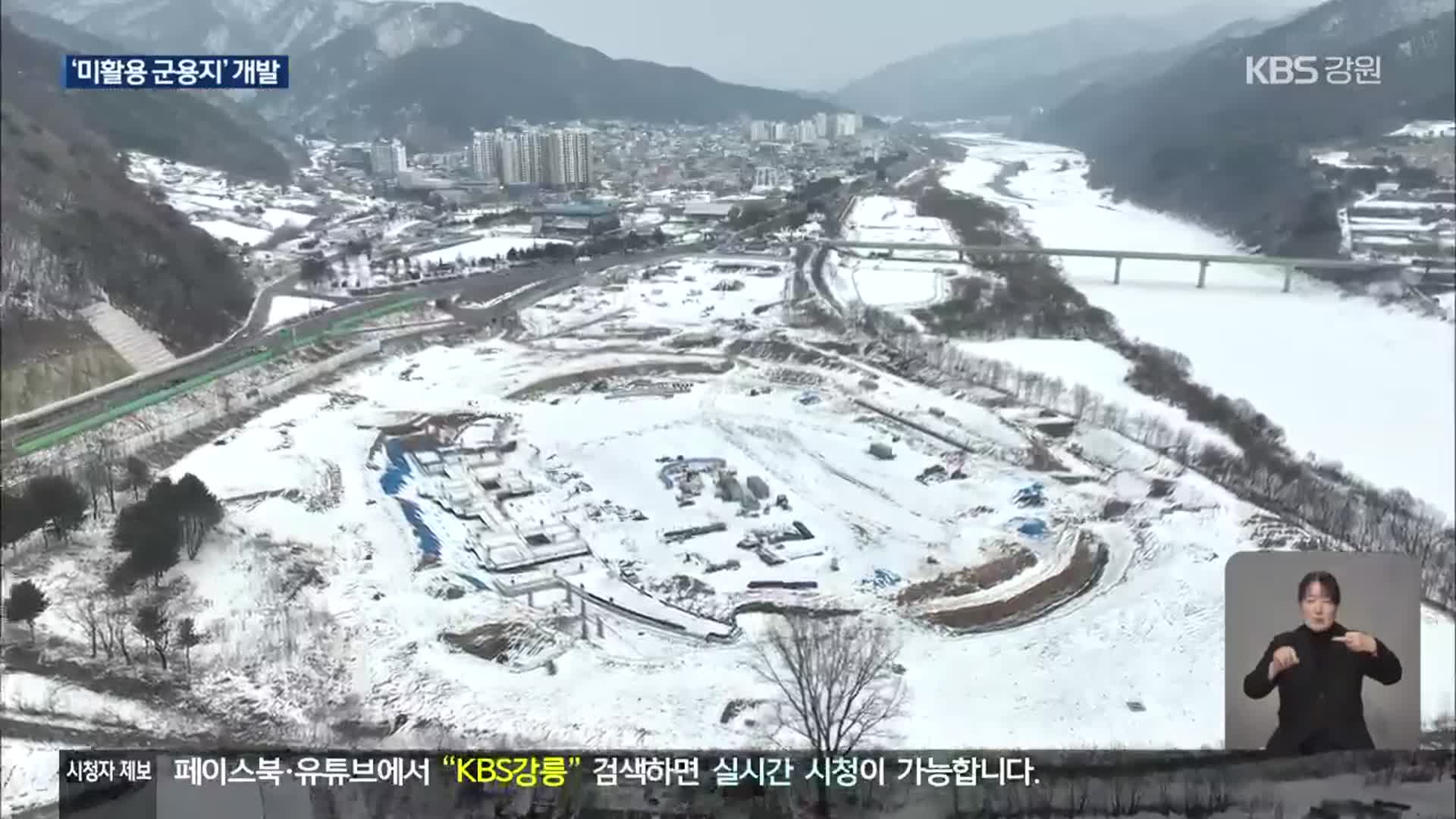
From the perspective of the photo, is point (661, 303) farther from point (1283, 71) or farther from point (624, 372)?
point (1283, 71)

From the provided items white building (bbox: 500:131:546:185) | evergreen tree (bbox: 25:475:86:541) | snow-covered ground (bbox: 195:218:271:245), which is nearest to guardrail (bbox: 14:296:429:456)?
evergreen tree (bbox: 25:475:86:541)

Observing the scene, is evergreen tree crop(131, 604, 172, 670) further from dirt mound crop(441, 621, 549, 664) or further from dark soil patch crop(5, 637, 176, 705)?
dirt mound crop(441, 621, 549, 664)

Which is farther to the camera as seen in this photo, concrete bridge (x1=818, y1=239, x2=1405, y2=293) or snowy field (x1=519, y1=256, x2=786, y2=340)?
concrete bridge (x1=818, y1=239, x2=1405, y2=293)

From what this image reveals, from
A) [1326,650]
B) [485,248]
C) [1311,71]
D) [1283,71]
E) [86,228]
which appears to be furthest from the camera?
[485,248]

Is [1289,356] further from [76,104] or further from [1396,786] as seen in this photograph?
[76,104]

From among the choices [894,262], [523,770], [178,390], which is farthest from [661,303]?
[523,770]

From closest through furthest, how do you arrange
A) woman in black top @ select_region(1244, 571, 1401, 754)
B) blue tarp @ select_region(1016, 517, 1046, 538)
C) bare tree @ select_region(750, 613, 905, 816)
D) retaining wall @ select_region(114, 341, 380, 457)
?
woman in black top @ select_region(1244, 571, 1401, 754)
bare tree @ select_region(750, 613, 905, 816)
blue tarp @ select_region(1016, 517, 1046, 538)
retaining wall @ select_region(114, 341, 380, 457)
